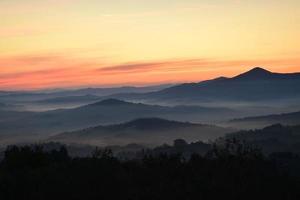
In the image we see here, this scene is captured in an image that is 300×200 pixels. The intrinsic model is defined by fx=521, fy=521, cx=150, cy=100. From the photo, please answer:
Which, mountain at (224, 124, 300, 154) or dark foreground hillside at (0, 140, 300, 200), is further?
mountain at (224, 124, 300, 154)

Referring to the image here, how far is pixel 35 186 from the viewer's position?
1433cm

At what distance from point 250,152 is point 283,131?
12879 centimetres

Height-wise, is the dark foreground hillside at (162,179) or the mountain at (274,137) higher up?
the dark foreground hillside at (162,179)

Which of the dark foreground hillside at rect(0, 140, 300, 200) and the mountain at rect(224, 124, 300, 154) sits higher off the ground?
the dark foreground hillside at rect(0, 140, 300, 200)

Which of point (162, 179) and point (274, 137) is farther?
point (274, 137)

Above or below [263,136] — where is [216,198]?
above

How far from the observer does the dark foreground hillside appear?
13.6 meters

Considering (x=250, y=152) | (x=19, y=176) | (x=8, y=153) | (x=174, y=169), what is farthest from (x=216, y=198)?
(x=8, y=153)

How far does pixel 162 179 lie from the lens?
590 inches

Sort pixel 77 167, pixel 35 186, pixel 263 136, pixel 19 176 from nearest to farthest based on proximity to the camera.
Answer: pixel 35 186, pixel 19 176, pixel 77 167, pixel 263 136

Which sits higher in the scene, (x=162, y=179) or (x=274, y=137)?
(x=162, y=179)

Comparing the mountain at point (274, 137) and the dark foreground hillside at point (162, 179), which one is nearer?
the dark foreground hillside at point (162, 179)

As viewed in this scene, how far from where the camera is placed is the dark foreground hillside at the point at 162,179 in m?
13.6

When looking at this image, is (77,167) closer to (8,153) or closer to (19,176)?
(19,176)
